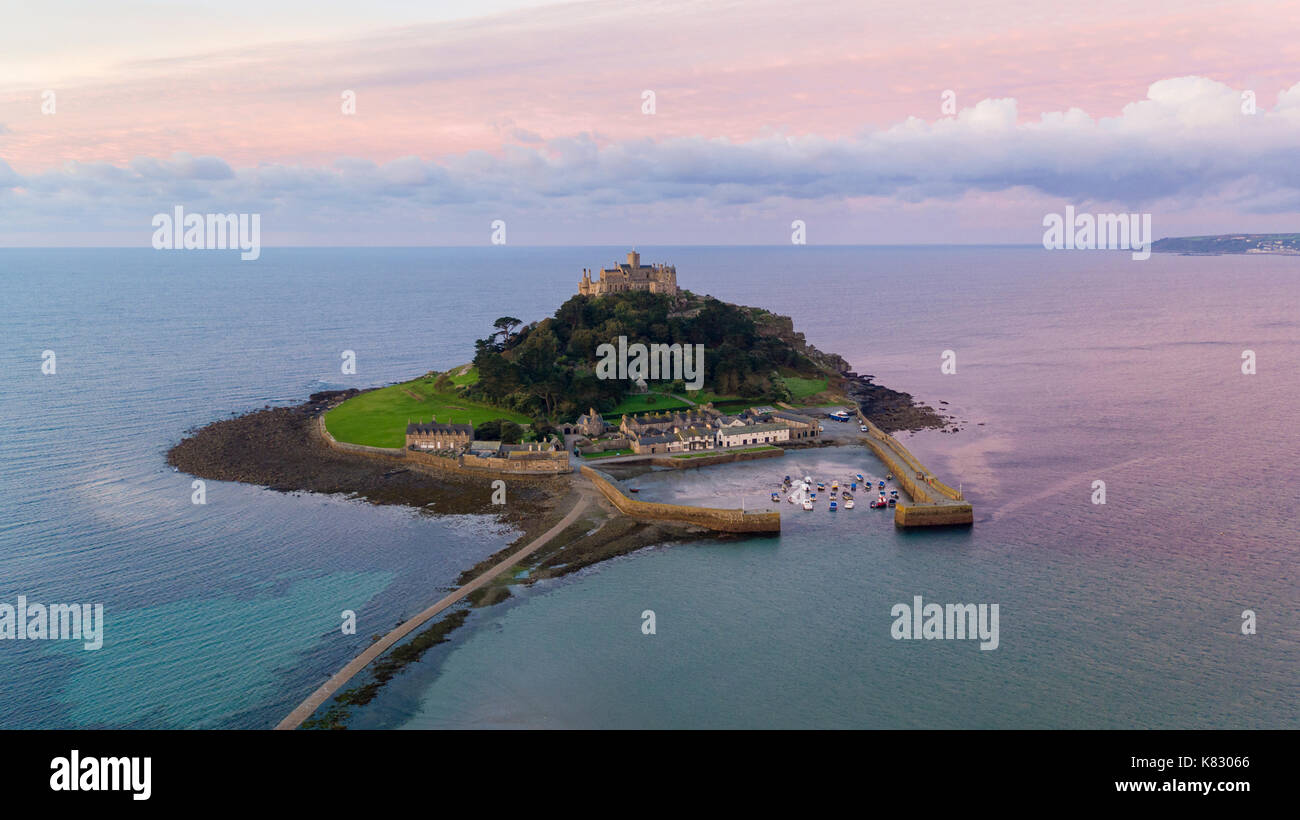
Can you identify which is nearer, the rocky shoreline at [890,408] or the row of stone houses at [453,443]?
the row of stone houses at [453,443]

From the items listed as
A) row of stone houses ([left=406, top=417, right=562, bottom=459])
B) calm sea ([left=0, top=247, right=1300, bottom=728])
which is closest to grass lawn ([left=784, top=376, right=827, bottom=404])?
calm sea ([left=0, top=247, right=1300, bottom=728])

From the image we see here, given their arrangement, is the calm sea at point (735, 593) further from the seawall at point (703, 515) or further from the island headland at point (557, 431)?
the island headland at point (557, 431)

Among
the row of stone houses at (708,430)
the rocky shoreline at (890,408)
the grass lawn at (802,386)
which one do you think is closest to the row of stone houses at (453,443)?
the row of stone houses at (708,430)

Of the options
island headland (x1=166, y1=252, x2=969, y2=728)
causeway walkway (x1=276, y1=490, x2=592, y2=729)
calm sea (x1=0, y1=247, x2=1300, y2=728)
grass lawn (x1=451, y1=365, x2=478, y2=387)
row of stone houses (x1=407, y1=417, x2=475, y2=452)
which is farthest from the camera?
grass lawn (x1=451, y1=365, x2=478, y2=387)

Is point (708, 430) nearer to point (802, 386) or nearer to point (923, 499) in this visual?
point (923, 499)

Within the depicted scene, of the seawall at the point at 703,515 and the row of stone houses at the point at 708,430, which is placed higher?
the row of stone houses at the point at 708,430

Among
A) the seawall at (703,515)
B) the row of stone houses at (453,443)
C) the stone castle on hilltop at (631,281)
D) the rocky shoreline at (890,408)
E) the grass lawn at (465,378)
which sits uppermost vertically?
the stone castle on hilltop at (631,281)

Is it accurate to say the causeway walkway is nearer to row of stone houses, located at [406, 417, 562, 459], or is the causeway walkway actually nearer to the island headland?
the island headland
